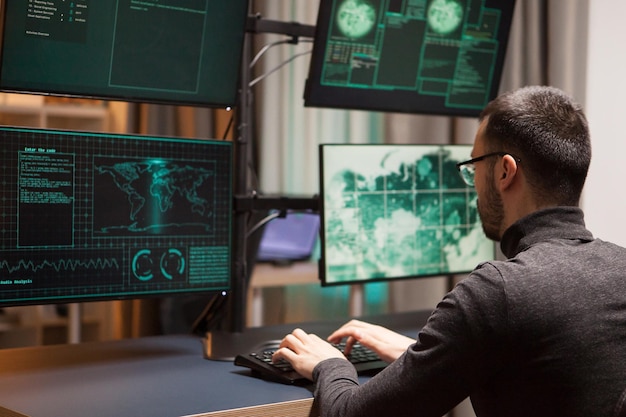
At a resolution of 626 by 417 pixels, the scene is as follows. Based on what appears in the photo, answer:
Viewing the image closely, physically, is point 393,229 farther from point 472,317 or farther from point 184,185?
point 472,317

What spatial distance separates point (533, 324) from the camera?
3.99ft

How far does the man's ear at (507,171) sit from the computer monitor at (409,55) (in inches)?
28.5

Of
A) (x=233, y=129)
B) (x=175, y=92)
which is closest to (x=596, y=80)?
(x=233, y=129)

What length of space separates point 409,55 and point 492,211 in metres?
0.77

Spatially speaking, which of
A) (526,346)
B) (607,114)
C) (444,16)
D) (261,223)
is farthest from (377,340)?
(607,114)

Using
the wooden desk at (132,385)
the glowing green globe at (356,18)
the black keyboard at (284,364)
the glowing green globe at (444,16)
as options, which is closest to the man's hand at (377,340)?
the black keyboard at (284,364)

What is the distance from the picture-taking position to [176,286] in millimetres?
1830

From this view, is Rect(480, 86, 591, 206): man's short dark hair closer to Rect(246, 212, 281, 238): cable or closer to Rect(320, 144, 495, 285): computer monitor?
Rect(320, 144, 495, 285): computer monitor

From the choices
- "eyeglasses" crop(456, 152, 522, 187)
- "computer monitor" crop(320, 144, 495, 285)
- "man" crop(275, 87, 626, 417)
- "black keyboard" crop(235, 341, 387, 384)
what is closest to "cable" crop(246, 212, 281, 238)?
"computer monitor" crop(320, 144, 495, 285)

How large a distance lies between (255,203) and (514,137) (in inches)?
29.6

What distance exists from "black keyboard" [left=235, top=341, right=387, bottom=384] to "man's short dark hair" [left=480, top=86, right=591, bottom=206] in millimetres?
485

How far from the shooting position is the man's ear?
142 cm

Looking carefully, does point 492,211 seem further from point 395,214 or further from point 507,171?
point 395,214

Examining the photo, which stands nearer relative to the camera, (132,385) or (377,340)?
(132,385)
